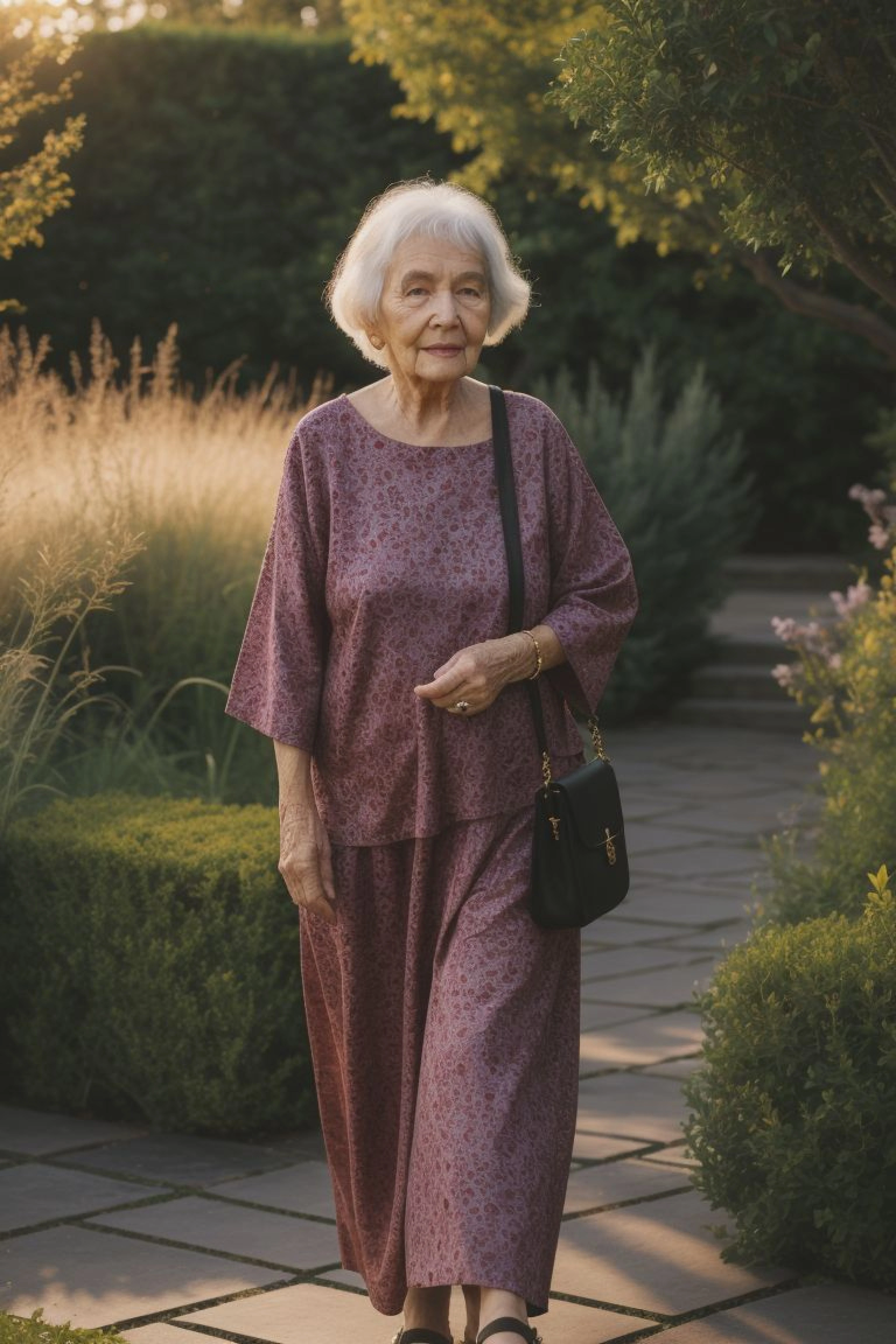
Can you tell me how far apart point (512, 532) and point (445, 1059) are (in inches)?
31.4

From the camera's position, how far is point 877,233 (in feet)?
13.5

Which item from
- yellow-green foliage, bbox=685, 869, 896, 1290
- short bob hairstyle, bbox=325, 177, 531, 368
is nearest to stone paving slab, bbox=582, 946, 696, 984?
yellow-green foliage, bbox=685, 869, 896, 1290

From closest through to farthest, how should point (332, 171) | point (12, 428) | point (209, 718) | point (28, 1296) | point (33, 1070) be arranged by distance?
1. point (28, 1296)
2. point (33, 1070)
3. point (12, 428)
4. point (209, 718)
5. point (332, 171)

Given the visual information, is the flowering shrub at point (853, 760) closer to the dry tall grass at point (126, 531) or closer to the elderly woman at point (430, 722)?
the elderly woman at point (430, 722)

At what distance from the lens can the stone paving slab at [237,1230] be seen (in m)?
3.87

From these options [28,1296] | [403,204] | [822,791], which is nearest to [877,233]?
[403,204]

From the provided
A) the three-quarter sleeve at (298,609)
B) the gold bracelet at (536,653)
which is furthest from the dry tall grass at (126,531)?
the gold bracelet at (536,653)

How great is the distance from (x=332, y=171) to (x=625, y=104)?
13.5m

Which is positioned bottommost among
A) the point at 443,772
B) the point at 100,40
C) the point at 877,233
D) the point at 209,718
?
the point at 209,718

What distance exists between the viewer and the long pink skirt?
3.10m

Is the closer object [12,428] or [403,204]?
[403,204]

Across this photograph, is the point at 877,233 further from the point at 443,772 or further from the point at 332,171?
the point at 332,171

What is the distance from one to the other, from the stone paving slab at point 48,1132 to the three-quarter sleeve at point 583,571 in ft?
6.26

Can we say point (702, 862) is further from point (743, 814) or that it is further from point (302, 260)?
point (302, 260)
